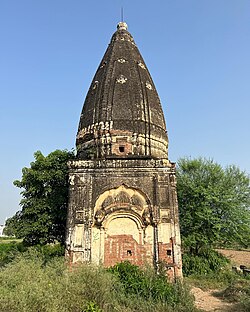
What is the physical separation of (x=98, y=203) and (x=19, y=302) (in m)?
5.71

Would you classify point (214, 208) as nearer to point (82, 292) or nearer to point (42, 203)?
point (42, 203)

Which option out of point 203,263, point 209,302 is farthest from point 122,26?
point 209,302

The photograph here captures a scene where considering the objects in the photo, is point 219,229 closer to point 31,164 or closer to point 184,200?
point 184,200

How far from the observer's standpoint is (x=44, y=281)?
5.96 meters

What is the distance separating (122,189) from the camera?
10.8 meters

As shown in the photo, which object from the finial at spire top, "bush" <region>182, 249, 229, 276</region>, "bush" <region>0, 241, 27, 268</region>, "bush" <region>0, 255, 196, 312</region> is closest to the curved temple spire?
the finial at spire top

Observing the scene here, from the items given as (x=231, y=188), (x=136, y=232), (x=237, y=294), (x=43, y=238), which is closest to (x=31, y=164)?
(x=43, y=238)

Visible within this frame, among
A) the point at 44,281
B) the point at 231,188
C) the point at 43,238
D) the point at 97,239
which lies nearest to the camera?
the point at 44,281

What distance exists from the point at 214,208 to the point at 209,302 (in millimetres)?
7659

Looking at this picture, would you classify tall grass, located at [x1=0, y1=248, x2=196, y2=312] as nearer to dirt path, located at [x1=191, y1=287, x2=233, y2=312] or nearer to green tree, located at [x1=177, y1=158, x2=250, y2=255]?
dirt path, located at [x1=191, y1=287, x2=233, y2=312]

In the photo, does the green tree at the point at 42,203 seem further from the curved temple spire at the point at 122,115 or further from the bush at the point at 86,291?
the bush at the point at 86,291

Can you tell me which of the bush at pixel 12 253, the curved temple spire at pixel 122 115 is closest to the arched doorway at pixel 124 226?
the curved temple spire at pixel 122 115

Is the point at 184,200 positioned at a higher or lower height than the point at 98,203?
higher

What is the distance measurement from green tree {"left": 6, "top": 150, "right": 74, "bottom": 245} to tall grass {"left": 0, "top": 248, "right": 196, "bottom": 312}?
3.58 metres
